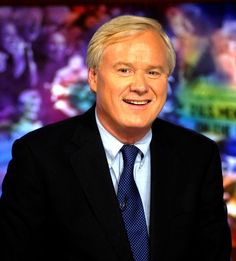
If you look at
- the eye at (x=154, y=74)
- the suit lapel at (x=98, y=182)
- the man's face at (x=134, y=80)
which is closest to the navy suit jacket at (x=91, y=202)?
the suit lapel at (x=98, y=182)

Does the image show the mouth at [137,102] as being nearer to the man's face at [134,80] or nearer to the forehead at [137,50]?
the man's face at [134,80]

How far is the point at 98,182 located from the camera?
5.03 ft

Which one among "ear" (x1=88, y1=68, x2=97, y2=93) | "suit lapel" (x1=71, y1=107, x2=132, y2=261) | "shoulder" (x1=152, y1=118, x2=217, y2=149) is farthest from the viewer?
"shoulder" (x1=152, y1=118, x2=217, y2=149)


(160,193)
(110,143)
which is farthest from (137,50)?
(160,193)

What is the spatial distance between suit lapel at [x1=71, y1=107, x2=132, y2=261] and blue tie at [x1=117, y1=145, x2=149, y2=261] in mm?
34

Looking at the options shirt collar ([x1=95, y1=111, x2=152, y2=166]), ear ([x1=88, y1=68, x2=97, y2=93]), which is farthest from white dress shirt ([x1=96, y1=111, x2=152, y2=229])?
ear ([x1=88, y1=68, x2=97, y2=93])

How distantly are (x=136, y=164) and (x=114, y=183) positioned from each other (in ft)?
0.31

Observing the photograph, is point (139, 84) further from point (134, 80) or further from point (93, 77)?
point (93, 77)

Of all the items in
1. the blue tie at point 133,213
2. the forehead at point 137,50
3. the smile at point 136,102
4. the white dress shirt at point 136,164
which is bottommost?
the blue tie at point 133,213

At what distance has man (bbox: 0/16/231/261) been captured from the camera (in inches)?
58.6

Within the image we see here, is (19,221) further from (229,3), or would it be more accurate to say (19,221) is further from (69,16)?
(229,3)

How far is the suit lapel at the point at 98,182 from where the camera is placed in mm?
1478

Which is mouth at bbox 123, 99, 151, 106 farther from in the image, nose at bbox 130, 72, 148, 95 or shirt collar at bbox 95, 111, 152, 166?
shirt collar at bbox 95, 111, 152, 166

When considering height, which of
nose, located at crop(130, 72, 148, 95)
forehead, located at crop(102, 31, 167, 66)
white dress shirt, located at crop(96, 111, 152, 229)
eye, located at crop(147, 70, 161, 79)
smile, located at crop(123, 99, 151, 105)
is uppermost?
forehead, located at crop(102, 31, 167, 66)
